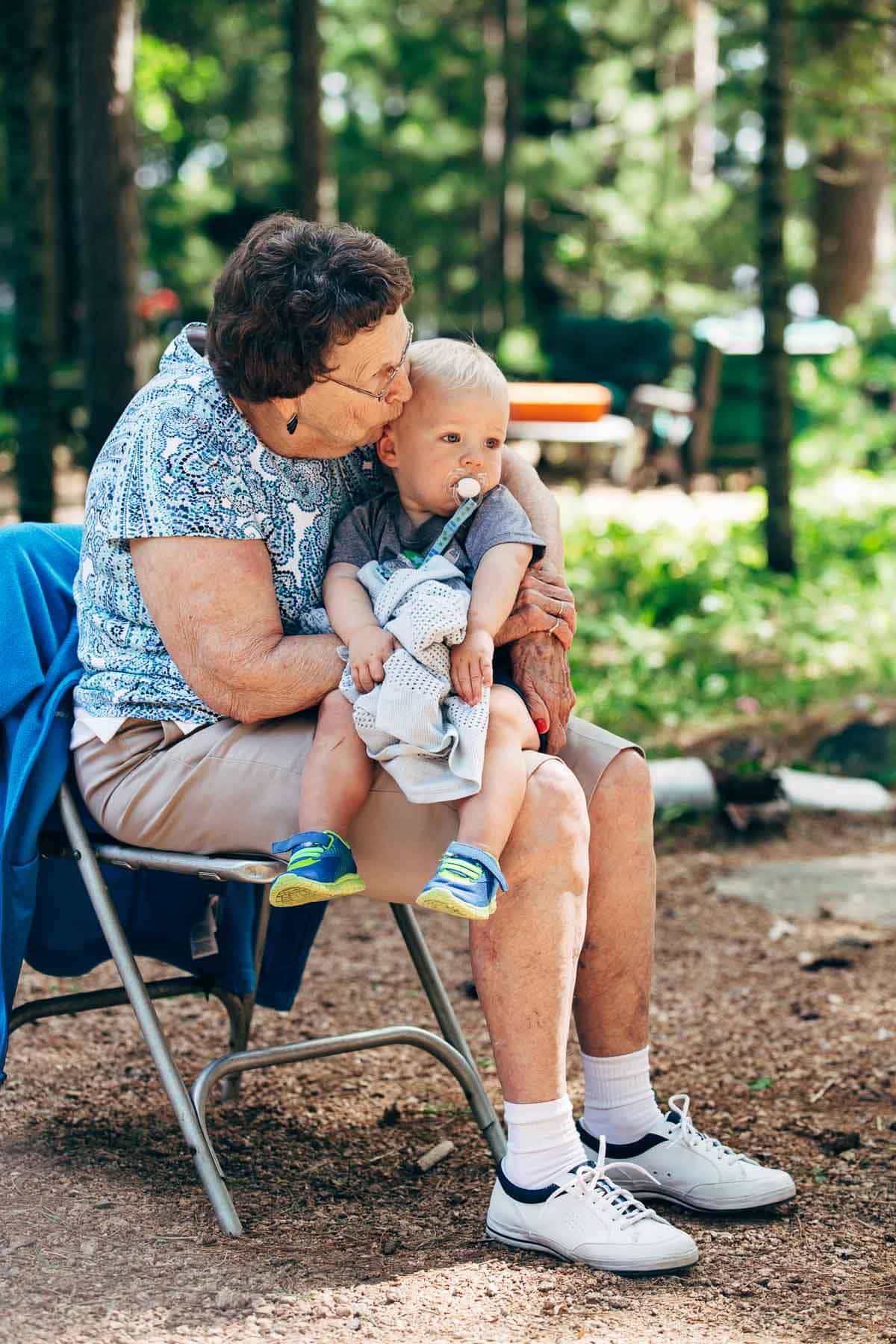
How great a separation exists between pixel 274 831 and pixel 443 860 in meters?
0.34

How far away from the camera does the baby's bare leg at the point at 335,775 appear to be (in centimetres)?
228

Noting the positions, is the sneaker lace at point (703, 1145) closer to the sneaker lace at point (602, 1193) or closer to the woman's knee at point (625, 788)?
the sneaker lace at point (602, 1193)

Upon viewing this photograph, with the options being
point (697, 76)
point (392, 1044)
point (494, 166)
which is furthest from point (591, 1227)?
point (697, 76)

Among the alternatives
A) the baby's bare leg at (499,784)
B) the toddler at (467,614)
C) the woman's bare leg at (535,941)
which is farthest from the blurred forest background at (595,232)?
the woman's bare leg at (535,941)

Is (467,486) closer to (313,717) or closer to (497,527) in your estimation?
(497,527)

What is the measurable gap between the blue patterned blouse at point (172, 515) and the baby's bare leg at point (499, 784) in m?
0.40

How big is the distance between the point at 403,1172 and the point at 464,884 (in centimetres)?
85

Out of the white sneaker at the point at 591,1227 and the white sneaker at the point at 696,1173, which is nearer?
the white sneaker at the point at 591,1227

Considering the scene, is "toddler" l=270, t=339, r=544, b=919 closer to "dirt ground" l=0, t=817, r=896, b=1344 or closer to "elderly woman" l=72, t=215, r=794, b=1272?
"elderly woman" l=72, t=215, r=794, b=1272

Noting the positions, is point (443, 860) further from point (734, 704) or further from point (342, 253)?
point (734, 704)

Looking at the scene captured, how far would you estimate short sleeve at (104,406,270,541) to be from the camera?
2.36m

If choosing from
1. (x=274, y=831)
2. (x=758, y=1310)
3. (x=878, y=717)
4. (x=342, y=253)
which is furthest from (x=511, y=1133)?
(x=878, y=717)

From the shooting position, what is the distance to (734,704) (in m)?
5.80

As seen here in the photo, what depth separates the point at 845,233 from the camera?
1492 centimetres
